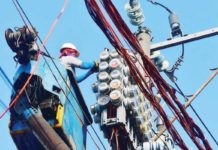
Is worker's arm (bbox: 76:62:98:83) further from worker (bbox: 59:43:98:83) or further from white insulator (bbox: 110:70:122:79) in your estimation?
white insulator (bbox: 110:70:122:79)

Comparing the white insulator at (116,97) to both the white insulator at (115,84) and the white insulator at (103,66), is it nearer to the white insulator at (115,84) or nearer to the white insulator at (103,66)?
the white insulator at (115,84)

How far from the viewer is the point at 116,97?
1193cm

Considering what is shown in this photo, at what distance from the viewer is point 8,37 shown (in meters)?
10.4

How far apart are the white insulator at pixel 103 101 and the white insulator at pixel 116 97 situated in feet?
0.33

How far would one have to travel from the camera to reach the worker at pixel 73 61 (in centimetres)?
Result: 1302

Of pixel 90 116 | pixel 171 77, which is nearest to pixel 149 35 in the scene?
pixel 171 77

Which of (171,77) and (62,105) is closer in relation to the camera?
(62,105)

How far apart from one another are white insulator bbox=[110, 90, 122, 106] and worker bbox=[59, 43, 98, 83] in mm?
979

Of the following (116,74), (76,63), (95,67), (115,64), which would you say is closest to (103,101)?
(116,74)

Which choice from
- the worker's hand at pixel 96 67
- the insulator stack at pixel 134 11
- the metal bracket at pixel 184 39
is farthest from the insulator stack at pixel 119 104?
the insulator stack at pixel 134 11

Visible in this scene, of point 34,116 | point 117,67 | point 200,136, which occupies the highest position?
point 117,67

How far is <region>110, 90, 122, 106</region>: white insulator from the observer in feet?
39.1

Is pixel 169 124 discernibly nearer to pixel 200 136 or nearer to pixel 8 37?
pixel 200 136

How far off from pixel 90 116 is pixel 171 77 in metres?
2.55
